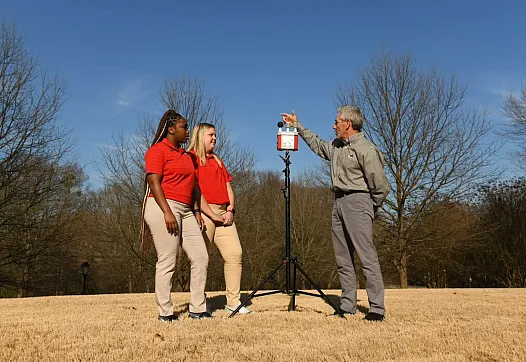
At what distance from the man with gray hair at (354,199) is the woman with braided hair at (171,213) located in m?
1.25

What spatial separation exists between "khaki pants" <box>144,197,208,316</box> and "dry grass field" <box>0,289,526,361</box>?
0.80ft

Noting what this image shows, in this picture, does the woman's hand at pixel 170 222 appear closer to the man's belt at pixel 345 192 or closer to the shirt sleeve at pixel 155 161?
the shirt sleeve at pixel 155 161

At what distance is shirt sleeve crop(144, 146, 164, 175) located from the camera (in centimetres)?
361

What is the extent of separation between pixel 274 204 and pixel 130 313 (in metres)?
19.0

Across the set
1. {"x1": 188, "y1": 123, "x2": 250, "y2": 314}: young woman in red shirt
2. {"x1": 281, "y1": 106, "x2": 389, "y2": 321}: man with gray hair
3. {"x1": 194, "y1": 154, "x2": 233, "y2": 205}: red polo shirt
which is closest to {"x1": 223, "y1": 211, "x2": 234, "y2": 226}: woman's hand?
{"x1": 188, "y1": 123, "x2": 250, "y2": 314}: young woman in red shirt

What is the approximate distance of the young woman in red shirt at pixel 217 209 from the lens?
14.0 ft

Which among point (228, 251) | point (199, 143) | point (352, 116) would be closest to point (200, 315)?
point (228, 251)

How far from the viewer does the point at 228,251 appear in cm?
430

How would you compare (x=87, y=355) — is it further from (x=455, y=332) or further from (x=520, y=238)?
(x=520, y=238)

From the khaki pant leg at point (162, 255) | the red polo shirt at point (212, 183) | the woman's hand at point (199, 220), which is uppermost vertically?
the red polo shirt at point (212, 183)

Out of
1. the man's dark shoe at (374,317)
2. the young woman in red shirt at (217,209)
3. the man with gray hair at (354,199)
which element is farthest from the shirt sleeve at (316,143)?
the man's dark shoe at (374,317)

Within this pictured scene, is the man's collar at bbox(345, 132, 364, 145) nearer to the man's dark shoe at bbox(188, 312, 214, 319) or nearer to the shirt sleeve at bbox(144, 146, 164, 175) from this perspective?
the shirt sleeve at bbox(144, 146, 164, 175)

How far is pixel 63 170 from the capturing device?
14.5 m

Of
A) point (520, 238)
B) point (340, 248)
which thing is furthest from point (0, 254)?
point (520, 238)
